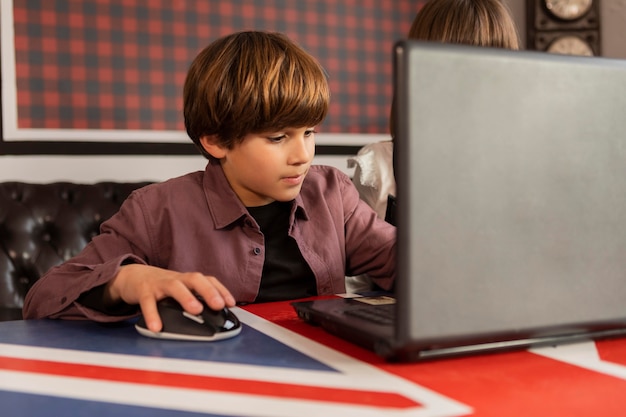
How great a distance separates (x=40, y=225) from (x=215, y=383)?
1350mm

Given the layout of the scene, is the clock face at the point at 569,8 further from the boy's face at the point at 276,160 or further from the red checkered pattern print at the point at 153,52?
the boy's face at the point at 276,160

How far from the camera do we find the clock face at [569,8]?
2346mm

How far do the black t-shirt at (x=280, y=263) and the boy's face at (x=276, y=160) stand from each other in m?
0.07

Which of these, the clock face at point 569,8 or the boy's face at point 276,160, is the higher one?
the clock face at point 569,8

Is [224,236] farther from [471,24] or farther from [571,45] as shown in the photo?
[571,45]

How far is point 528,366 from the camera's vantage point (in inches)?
21.7

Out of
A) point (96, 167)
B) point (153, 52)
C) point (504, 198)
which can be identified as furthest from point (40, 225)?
point (504, 198)

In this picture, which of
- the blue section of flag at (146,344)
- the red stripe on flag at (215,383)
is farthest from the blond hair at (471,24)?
the red stripe on flag at (215,383)

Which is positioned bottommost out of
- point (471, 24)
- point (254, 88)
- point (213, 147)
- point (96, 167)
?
point (96, 167)

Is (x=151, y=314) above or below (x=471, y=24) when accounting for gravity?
below

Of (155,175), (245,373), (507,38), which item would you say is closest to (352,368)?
(245,373)

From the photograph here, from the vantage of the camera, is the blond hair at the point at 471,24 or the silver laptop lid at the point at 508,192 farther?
the blond hair at the point at 471,24

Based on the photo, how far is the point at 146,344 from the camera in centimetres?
67

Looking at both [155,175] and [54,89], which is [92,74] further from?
[155,175]
